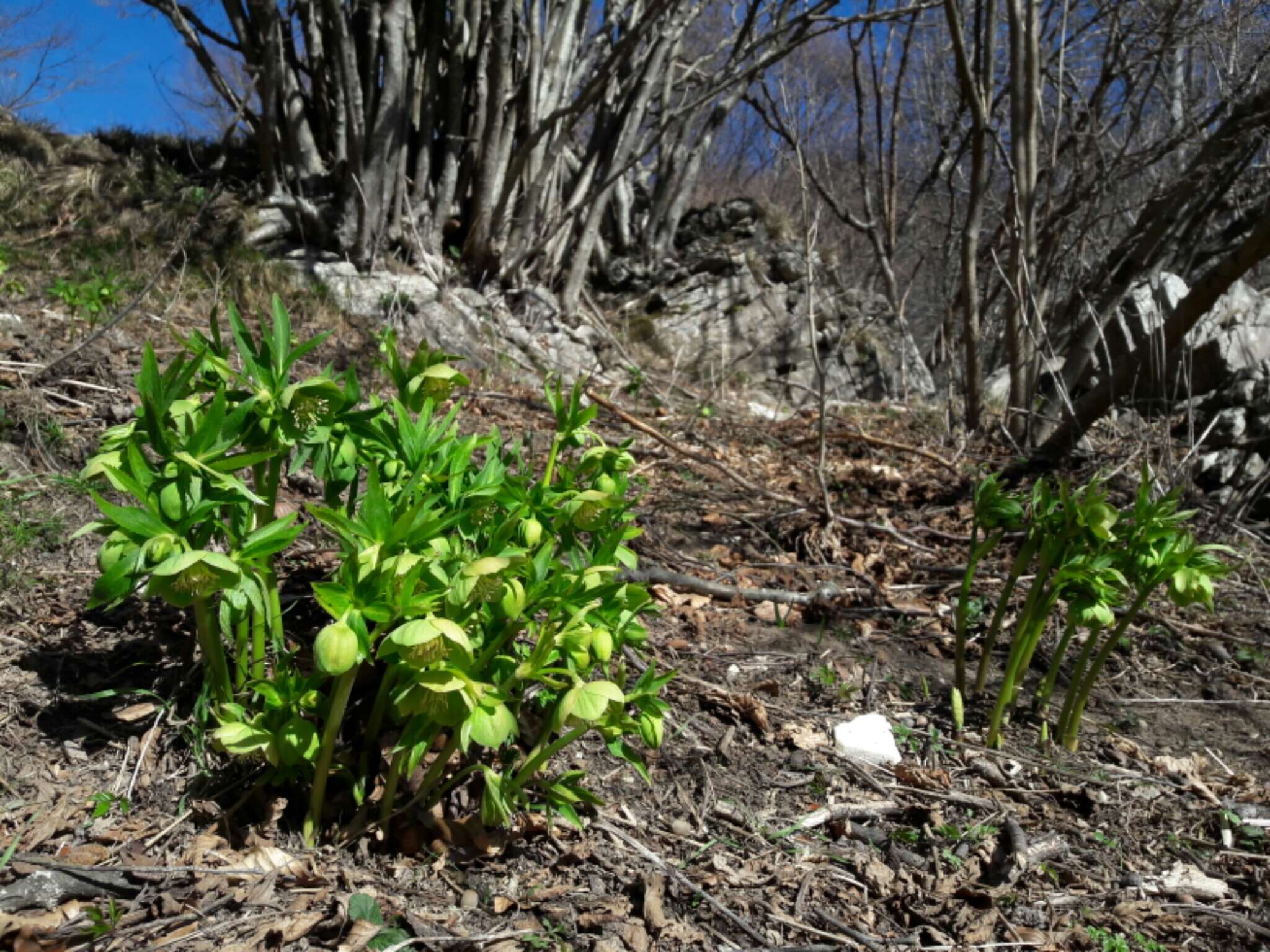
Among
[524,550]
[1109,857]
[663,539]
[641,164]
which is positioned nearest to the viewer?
[524,550]

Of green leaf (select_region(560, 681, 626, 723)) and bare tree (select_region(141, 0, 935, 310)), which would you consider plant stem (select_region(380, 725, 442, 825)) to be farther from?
bare tree (select_region(141, 0, 935, 310))

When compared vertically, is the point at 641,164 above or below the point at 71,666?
above

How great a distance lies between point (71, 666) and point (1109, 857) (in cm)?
229

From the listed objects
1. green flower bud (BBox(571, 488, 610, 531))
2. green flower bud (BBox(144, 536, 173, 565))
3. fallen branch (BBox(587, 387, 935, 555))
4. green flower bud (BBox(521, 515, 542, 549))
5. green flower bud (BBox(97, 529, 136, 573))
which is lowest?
green flower bud (BBox(97, 529, 136, 573))

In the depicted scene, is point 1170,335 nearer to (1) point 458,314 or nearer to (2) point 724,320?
(1) point 458,314

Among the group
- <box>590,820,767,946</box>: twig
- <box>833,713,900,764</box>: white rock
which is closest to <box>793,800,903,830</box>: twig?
<box>833,713,900,764</box>: white rock

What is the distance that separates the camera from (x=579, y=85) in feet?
24.3

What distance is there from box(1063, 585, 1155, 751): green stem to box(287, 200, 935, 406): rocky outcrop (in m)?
4.37

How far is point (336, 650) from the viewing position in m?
1.24

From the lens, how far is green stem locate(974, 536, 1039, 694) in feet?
7.13

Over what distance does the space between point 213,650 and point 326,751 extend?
0.28 m

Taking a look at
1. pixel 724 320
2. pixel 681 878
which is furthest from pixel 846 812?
pixel 724 320

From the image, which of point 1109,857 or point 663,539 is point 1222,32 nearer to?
point 663,539

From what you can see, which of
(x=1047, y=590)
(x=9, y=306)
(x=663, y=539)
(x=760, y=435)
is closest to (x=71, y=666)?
(x=663, y=539)
